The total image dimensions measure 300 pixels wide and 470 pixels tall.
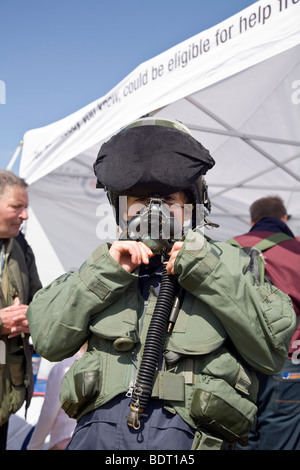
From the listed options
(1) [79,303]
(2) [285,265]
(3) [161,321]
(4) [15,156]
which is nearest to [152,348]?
(3) [161,321]

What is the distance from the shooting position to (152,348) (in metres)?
1.30

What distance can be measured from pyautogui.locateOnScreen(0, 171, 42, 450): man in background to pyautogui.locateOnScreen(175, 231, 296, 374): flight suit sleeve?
64.7 inches

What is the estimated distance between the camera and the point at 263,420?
2752 mm

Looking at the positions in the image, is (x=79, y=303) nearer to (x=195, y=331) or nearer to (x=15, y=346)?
(x=195, y=331)

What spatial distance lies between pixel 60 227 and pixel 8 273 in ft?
10.1

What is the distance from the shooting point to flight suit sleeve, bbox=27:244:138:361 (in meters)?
1.33

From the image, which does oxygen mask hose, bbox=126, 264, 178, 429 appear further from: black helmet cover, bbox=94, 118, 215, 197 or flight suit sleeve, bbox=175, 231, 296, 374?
black helmet cover, bbox=94, 118, 215, 197

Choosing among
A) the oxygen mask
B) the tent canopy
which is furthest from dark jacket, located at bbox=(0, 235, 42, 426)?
the oxygen mask

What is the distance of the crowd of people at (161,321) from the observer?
4.16 feet

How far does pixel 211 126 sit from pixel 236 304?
340 cm

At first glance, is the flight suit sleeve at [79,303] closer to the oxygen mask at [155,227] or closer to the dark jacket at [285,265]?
the oxygen mask at [155,227]

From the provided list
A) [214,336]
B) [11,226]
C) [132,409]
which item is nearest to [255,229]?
[11,226]

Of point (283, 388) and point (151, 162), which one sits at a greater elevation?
point (151, 162)

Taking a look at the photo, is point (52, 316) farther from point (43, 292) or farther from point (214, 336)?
point (214, 336)
